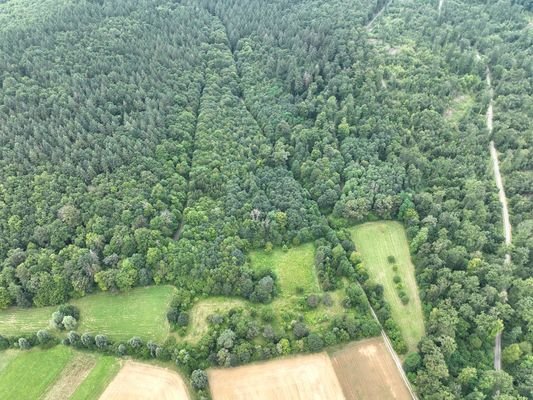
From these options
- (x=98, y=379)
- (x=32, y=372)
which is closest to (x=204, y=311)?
(x=98, y=379)

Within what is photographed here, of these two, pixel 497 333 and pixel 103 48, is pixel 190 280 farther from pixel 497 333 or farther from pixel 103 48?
pixel 103 48

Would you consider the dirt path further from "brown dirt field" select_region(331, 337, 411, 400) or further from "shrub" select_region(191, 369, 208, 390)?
"shrub" select_region(191, 369, 208, 390)

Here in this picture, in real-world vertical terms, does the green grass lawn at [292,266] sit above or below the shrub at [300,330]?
above

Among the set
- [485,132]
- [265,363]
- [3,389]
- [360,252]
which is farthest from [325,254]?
[3,389]

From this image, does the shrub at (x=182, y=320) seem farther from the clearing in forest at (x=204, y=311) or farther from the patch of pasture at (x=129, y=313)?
the patch of pasture at (x=129, y=313)

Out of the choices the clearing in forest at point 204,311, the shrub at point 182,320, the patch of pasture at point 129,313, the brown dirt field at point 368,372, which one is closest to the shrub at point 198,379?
the clearing in forest at point 204,311

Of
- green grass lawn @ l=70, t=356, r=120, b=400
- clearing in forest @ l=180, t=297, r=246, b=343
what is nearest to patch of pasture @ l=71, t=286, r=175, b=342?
clearing in forest @ l=180, t=297, r=246, b=343
